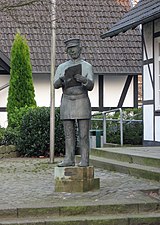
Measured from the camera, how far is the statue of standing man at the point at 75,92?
11.0m

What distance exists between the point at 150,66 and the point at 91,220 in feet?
34.0

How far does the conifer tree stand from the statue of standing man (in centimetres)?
1274

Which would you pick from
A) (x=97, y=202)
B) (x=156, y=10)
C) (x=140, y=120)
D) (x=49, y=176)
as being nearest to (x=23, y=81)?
(x=140, y=120)

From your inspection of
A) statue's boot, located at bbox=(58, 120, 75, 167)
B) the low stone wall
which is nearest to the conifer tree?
the low stone wall

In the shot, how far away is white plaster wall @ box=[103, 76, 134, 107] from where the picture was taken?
87.2 feet

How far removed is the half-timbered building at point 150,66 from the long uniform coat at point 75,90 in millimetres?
7308

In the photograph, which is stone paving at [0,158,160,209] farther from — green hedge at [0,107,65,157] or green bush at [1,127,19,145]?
green bush at [1,127,19,145]

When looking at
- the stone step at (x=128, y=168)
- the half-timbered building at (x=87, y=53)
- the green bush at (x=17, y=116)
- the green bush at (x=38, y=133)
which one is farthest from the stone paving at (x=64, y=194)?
the half-timbered building at (x=87, y=53)

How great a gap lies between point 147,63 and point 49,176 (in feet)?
21.1

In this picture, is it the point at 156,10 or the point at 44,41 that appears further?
the point at 44,41

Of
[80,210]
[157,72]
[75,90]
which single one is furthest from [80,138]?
[157,72]

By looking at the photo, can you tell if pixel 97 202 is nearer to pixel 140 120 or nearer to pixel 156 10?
pixel 156 10

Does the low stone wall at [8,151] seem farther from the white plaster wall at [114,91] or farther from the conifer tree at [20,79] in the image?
the white plaster wall at [114,91]

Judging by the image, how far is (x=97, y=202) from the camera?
32.8 feet
